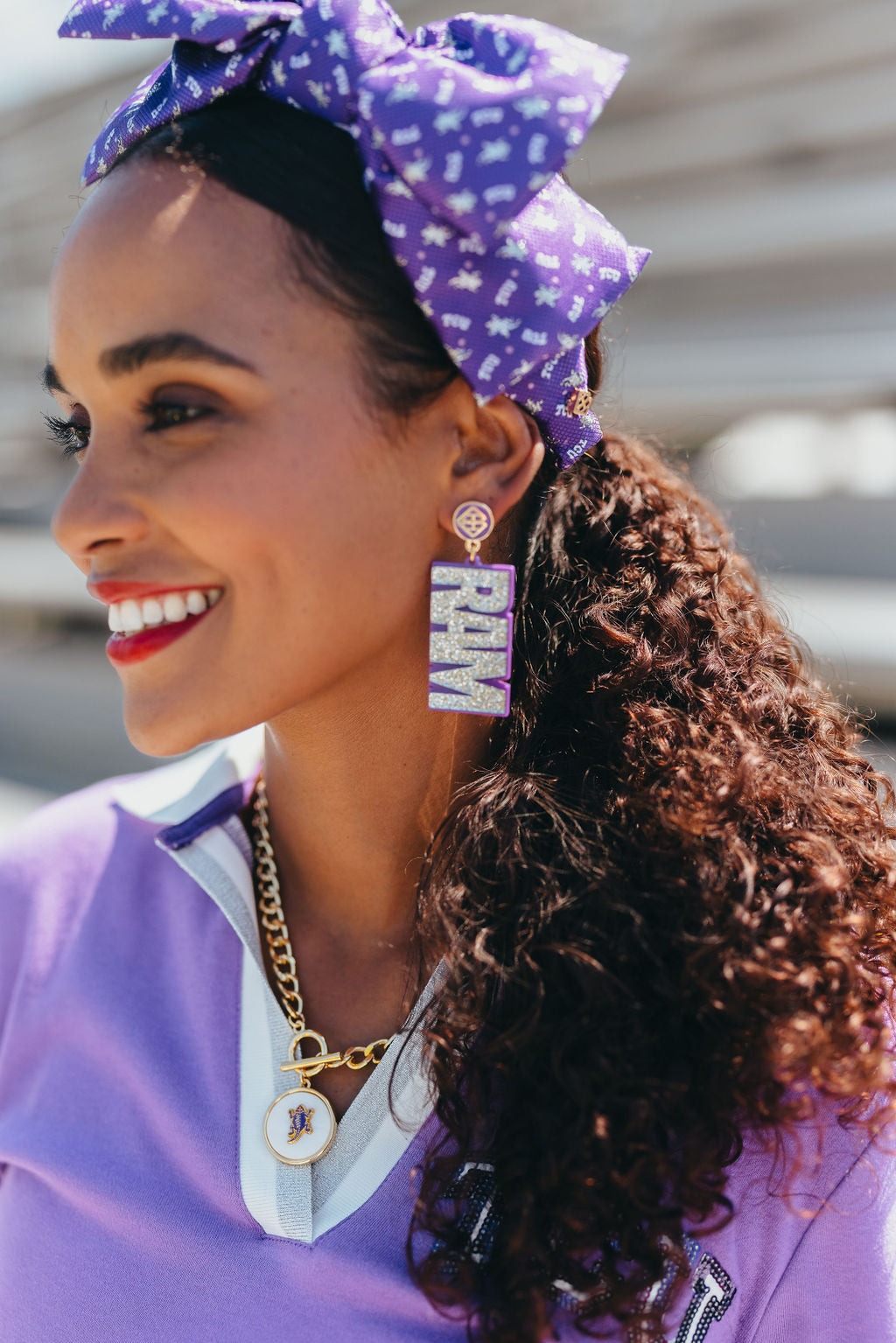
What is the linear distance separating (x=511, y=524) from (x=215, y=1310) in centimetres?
98

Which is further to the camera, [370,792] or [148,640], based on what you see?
[370,792]

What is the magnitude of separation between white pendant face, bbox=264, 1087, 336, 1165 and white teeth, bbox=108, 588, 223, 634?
58 cm

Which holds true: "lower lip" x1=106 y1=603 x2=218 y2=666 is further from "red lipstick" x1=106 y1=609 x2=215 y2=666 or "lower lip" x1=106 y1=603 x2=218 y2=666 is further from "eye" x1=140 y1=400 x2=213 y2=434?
"eye" x1=140 y1=400 x2=213 y2=434

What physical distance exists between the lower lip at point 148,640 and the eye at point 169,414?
202 millimetres

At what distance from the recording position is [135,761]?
4473 mm

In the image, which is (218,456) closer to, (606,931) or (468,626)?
(468,626)

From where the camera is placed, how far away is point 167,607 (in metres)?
1.20

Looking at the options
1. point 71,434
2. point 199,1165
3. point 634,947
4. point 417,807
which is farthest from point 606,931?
point 71,434

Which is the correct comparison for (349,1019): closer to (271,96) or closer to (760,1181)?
(760,1181)

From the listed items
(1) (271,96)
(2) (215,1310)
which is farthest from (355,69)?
(2) (215,1310)

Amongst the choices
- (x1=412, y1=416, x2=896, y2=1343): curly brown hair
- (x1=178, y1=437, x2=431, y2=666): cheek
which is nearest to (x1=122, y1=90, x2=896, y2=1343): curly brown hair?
(x1=412, y1=416, x2=896, y2=1343): curly brown hair

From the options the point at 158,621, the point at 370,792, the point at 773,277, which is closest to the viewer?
the point at 158,621

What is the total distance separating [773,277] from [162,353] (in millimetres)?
3106

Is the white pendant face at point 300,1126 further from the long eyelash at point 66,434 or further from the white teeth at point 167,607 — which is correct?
the long eyelash at point 66,434
